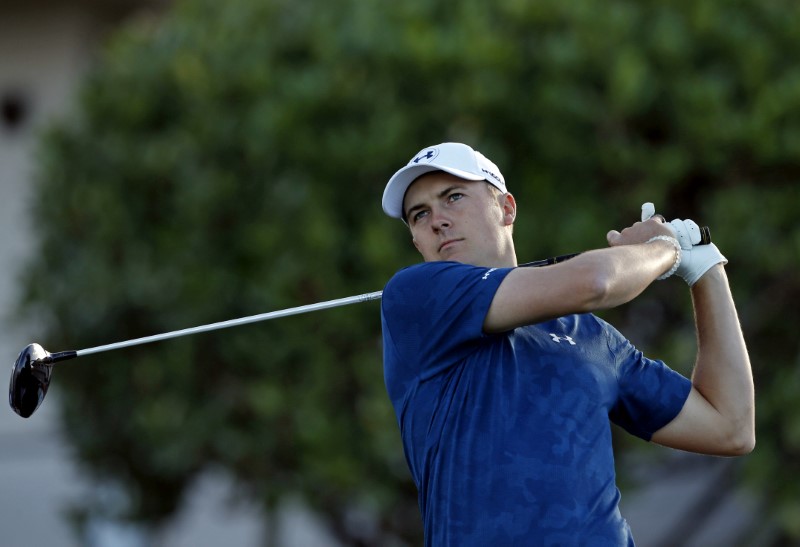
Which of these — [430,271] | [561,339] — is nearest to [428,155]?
[430,271]

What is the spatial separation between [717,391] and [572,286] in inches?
30.0

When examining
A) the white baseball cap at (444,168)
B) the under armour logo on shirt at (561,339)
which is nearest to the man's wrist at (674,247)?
the under armour logo on shirt at (561,339)

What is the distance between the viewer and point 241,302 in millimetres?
9133

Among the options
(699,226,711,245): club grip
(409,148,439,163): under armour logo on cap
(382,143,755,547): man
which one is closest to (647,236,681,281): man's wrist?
(382,143,755,547): man

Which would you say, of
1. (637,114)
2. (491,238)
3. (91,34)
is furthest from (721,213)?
(91,34)

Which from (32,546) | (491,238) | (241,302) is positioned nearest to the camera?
(491,238)

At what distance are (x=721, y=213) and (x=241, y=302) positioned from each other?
3257 mm

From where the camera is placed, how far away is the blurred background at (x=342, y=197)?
8352mm

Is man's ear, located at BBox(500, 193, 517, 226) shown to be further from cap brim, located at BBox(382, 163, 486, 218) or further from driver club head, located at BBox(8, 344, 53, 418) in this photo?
driver club head, located at BBox(8, 344, 53, 418)

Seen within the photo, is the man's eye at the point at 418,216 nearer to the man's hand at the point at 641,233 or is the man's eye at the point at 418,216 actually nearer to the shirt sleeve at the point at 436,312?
the shirt sleeve at the point at 436,312

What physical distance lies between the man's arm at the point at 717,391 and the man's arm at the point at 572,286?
0.42m

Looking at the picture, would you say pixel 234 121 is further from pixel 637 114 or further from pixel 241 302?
pixel 637 114

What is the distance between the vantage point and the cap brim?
3.58 m

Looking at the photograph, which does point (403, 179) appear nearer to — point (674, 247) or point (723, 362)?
point (674, 247)
